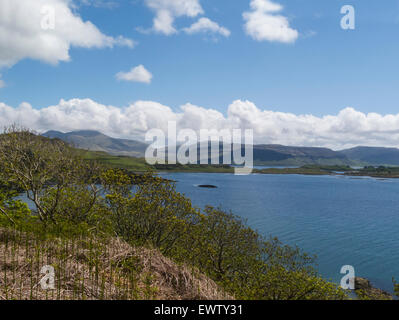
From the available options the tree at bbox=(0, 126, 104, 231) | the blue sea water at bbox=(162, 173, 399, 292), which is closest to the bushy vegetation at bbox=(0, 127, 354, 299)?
the tree at bbox=(0, 126, 104, 231)

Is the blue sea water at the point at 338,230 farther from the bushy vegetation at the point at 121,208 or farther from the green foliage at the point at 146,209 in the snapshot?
the green foliage at the point at 146,209

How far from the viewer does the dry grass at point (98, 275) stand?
808 centimetres

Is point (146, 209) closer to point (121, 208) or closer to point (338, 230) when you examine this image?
point (121, 208)

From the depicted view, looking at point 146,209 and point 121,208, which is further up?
point 146,209

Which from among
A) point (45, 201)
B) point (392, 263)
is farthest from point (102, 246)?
point (392, 263)

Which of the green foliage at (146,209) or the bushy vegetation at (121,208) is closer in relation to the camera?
the bushy vegetation at (121,208)

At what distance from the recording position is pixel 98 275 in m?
9.27

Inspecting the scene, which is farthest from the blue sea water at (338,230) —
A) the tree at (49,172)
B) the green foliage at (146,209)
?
the tree at (49,172)

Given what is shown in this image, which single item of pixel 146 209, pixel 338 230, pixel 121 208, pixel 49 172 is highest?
pixel 49 172

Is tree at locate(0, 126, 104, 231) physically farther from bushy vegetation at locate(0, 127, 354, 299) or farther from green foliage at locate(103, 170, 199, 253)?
green foliage at locate(103, 170, 199, 253)

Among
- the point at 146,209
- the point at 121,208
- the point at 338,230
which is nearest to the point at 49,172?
the point at 121,208

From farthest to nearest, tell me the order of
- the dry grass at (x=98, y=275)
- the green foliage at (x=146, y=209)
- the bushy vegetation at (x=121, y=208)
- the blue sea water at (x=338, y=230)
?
the blue sea water at (x=338, y=230), the green foliage at (x=146, y=209), the bushy vegetation at (x=121, y=208), the dry grass at (x=98, y=275)
